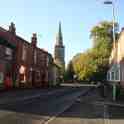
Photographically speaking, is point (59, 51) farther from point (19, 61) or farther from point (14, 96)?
point (14, 96)

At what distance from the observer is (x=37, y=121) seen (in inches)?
513

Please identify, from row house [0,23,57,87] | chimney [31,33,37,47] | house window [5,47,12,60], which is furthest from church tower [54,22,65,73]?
house window [5,47,12,60]

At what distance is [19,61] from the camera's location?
42062 millimetres

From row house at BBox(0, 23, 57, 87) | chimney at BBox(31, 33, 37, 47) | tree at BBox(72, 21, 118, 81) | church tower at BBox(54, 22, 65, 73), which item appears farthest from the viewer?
church tower at BBox(54, 22, 65, 73)

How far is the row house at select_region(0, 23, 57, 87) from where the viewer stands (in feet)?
121

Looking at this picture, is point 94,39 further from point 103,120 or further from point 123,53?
point 103,120

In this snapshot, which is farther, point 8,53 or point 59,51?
point 59,51

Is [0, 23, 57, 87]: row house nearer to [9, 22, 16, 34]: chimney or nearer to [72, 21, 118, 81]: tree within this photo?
[9, 22, 16, 34]: chimney

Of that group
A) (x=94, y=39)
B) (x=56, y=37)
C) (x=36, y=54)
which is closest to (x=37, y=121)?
(x=36, y=54)

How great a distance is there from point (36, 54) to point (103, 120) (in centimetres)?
3842

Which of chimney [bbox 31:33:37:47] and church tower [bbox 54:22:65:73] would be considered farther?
church tower [bbox 54:22:65:73]

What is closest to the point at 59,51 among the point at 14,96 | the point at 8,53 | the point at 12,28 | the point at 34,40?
the point at 34,40

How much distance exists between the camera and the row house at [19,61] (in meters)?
37.0

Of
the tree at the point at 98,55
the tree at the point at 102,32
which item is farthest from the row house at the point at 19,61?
the tree at the point at 102,32
